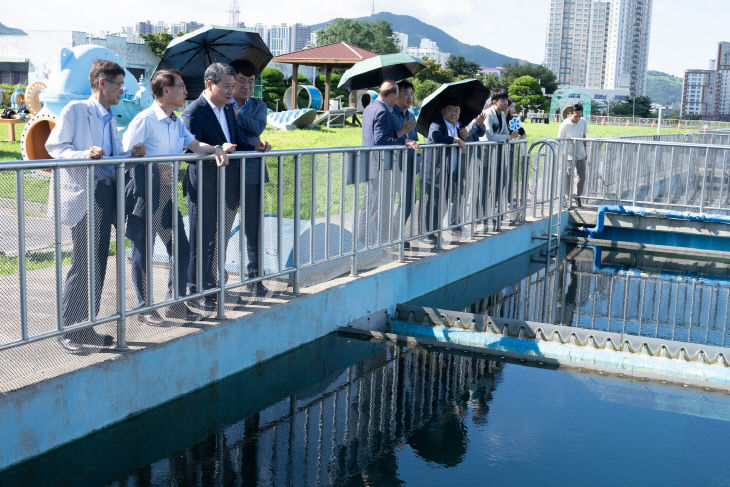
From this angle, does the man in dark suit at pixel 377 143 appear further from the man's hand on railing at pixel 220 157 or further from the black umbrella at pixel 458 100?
the man's hand on railing at pixel 220 157

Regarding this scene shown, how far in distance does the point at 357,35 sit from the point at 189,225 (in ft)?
365

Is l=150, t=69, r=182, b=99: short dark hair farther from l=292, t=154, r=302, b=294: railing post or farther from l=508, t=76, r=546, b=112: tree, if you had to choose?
l=508, t=76, r=546, b=112: tree

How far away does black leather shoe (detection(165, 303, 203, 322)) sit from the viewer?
5340mm

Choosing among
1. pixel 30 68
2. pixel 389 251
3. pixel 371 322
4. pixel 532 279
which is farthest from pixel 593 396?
pixel 30 68

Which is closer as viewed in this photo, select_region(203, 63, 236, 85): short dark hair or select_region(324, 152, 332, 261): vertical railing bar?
select_region(203, 63, 236, 85): short dark hair

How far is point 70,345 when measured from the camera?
15.1ft

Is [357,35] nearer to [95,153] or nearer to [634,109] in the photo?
[634,109]

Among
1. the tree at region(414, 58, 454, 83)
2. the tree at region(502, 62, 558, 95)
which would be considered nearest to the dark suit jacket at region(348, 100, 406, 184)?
the tree at region(414, 58, 454, 83)

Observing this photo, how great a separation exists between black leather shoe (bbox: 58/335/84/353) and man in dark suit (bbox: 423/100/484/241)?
4347 mm

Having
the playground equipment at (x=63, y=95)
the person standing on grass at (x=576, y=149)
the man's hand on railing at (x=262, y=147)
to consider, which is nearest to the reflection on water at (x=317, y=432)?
the man's hand on railing at (x=262, y=147)

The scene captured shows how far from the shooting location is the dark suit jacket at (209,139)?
5.41m

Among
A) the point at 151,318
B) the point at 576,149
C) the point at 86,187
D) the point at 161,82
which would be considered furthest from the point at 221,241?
the point at 576,149

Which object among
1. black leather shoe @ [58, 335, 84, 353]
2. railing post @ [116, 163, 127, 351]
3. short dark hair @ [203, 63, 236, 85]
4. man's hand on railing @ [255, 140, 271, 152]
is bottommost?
black leather shoe @ [58, 335, 84, 353]

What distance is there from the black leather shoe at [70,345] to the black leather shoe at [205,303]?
1.02 m
